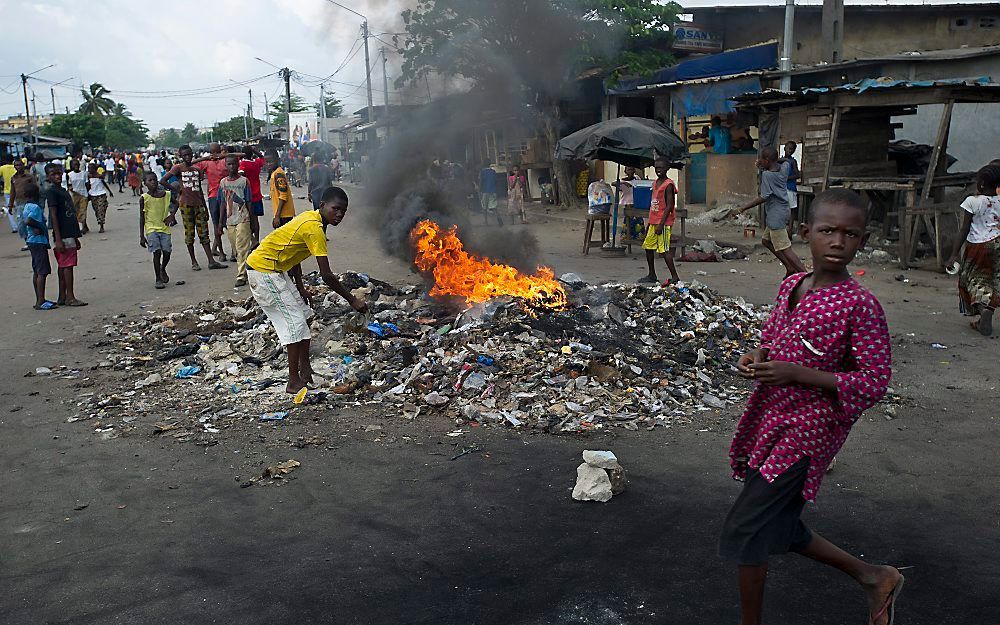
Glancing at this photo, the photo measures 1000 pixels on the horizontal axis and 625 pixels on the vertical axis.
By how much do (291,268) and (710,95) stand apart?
1424 cm

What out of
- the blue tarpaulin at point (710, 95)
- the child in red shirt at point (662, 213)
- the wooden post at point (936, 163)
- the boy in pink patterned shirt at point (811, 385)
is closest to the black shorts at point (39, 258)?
the child in red shirt at point (662, 213)

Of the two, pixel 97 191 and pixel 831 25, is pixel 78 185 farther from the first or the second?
pixel 831 25

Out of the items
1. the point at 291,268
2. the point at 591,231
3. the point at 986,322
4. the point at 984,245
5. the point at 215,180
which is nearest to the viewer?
the point at 291,268

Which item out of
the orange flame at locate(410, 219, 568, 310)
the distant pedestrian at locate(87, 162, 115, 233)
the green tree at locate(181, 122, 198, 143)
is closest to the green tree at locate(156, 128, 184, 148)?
the green tree at locate(181, 122, 198, 143)

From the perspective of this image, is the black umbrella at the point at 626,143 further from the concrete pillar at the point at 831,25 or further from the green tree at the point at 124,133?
the green tree at the point at 124,133

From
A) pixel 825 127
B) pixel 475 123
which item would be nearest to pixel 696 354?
pixel 825 127

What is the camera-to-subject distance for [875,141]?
13.5 m

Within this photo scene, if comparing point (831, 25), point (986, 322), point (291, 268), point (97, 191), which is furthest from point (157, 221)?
point (831, 25)

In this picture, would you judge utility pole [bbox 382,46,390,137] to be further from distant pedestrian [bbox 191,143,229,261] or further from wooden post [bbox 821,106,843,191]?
wooden post [bbox 821,106,843,191]

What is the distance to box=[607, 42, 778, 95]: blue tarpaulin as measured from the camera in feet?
58.1

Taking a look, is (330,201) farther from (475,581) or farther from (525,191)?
(525,191)

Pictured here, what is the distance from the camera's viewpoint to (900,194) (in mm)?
12953

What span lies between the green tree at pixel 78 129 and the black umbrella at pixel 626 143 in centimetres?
5638

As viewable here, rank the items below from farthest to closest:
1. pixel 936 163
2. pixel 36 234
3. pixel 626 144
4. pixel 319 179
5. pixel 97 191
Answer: pixel 97 191 < pixel 319 179 < pixel 626 144 < pixel 936 163 < pixel 36 234
